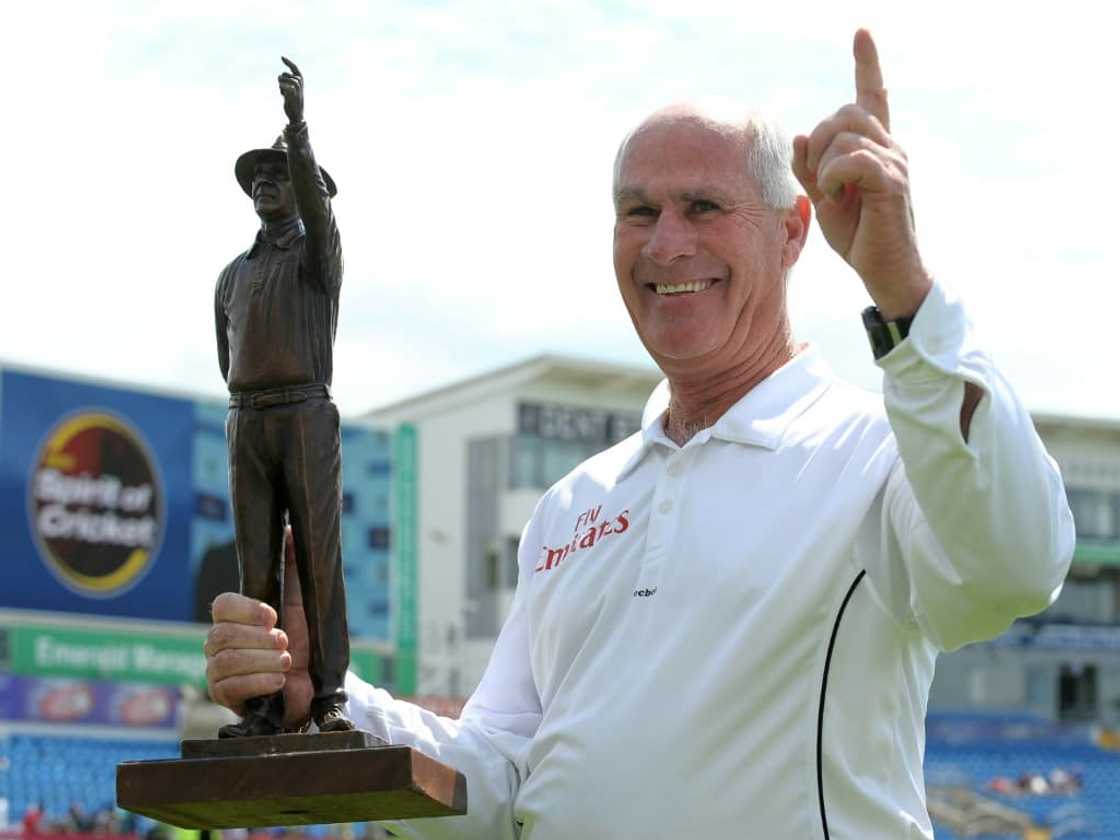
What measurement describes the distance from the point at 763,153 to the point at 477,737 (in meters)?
1.03

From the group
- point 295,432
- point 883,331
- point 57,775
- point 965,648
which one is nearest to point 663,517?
point 295,432

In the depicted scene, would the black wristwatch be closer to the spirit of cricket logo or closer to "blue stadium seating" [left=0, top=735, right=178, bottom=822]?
the spirit of cricket logo

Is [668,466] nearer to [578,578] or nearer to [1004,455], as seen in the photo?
[578,578]

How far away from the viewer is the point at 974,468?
230 centimetres

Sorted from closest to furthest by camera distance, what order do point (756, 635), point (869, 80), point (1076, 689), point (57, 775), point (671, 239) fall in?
point (869, 80) < point (756, 635) < point (671, 239) < point (57, 775) < point (1076, 689)

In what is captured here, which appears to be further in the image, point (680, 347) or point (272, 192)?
point (680, 347)

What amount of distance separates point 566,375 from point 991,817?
43.4 feet

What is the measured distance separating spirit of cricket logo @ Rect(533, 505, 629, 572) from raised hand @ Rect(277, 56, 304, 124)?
2.80ft

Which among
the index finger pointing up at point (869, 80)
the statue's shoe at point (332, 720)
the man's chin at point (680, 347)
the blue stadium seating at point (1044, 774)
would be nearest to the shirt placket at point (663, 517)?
the man's chin at point (680, 347)

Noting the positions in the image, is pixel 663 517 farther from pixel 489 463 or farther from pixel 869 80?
pixel 489 463

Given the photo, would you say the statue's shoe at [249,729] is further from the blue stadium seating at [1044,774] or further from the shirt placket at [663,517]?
the blue stadium seating at [1044,774]

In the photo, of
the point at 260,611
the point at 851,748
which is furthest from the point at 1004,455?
the point at 260,611

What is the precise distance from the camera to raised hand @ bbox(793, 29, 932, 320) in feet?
7.57

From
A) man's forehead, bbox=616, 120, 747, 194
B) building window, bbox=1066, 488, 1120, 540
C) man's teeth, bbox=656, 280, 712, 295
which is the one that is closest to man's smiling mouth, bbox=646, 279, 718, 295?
man's teeth, bbox=656, 280, 712, 295
